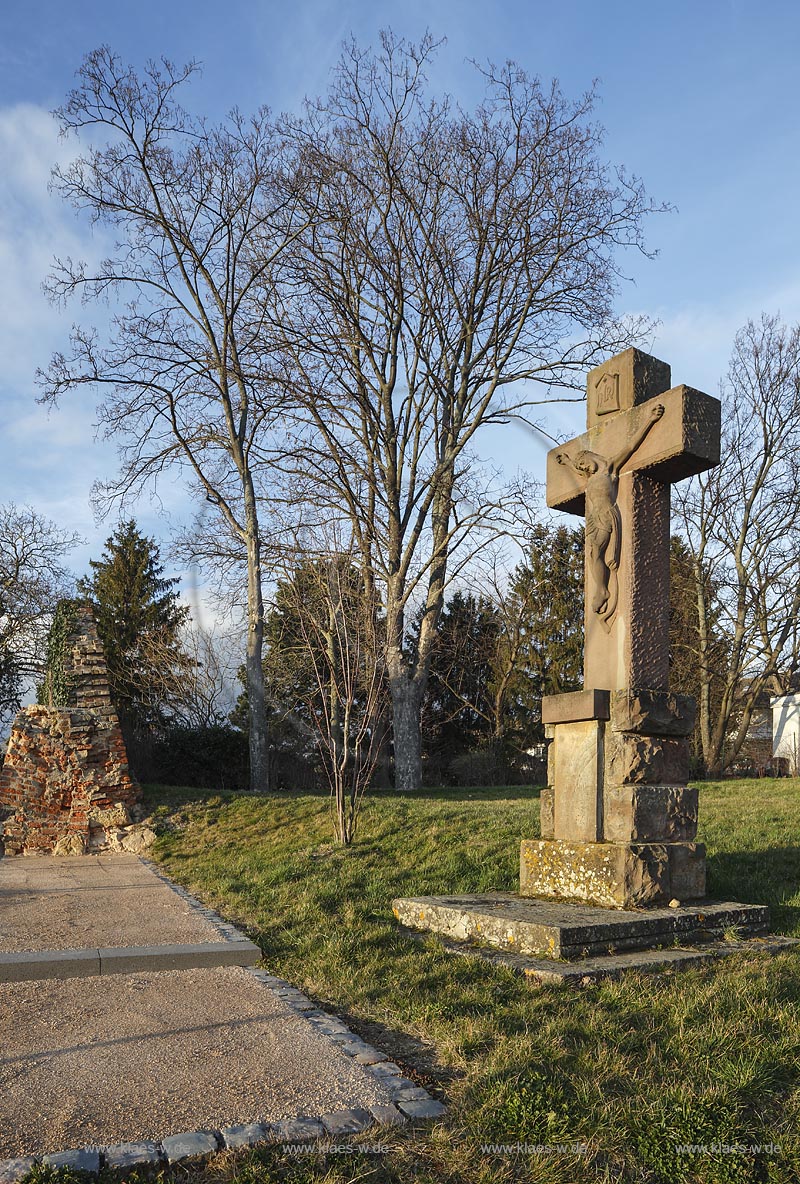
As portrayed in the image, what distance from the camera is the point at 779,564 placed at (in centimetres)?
2295

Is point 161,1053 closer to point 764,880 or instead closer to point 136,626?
point 764,880

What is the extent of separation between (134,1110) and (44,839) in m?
10.7

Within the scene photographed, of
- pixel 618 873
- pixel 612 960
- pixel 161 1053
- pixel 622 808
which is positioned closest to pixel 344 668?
pixel 622 808

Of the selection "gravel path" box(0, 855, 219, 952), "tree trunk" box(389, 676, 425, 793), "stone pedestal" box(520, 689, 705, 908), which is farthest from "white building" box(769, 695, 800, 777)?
"stone pedestal" box(520, 689, 705, 908)

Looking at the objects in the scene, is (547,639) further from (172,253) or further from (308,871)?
(308,871)

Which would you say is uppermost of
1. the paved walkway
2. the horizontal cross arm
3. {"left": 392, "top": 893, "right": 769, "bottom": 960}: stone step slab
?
the horizontal cross arm

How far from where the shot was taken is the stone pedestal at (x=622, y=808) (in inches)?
218

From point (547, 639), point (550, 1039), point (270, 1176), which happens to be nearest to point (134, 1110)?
point (270, 1176)

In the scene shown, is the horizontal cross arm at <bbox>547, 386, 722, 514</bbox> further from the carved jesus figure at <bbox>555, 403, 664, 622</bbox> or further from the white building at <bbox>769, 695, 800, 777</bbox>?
the white building at <bbox>769, 695, 800, 777</bbox>

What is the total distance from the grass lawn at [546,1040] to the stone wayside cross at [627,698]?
939 mm

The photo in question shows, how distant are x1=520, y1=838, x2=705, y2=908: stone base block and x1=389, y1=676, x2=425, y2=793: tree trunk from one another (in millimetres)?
11503

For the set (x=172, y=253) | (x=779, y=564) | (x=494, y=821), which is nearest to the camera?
(x=494, y=821)

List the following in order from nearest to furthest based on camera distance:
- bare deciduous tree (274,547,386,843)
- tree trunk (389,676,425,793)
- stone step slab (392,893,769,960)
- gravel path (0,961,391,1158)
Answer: gravel path (0,961,391,1158), stone step slab (392,893,769,960), bare deciduous tree (274,547,386,843), tree trunk (389,676,425,793)

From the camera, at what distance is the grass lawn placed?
8.93ft
